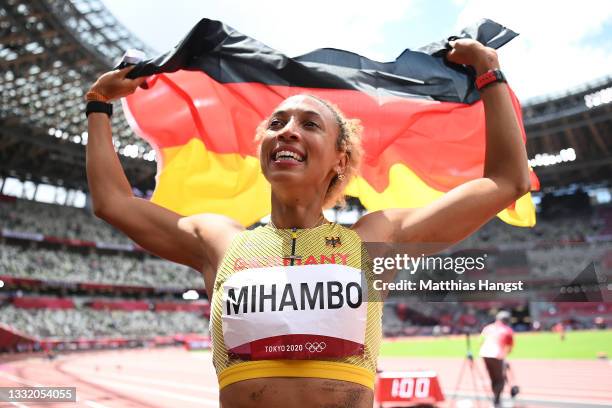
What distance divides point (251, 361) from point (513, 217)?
112 inches

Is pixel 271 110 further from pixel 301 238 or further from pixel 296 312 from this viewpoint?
pixel 296 312

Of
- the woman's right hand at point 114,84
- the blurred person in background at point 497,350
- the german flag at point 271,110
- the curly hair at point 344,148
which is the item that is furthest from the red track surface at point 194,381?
the woman's right hand at point 114,84

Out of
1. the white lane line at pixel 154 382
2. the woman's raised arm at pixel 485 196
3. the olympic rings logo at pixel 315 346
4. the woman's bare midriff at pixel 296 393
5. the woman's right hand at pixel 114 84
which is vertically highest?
the woman's right hand at pixel 114 84

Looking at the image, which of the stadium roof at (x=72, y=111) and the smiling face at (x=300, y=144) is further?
the stadium roof at (x=72, y=111)

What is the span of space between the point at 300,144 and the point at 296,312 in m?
0.64

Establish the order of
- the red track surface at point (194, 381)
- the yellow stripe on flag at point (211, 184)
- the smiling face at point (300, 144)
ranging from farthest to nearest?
the red track surface at point (194, 381) < the yellow stripe on flag at point (211, 184) < the smiling face at point (300, 144)

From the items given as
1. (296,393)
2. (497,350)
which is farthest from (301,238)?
(497,350)

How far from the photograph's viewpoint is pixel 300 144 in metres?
2.02

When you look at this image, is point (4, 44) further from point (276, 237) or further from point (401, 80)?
point (276, 237)

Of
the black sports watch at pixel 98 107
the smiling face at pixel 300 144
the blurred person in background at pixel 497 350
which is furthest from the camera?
the blurred person in background at pixel 497 350

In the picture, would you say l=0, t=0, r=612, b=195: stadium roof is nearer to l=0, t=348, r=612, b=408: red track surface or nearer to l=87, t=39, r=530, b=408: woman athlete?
l=0, t=348, r=612, b=408: red track surface

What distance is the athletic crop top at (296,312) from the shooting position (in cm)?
179

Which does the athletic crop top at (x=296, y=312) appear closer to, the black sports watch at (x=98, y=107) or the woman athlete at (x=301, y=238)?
the woman athlete at (x=301, y=238)

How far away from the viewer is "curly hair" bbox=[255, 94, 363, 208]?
2.24 metres
